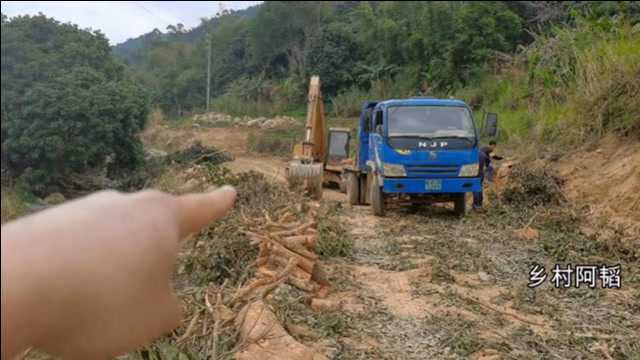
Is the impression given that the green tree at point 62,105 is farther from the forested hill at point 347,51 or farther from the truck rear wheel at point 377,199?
the truck rear wheel at point 377,199

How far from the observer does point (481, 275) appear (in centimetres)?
696

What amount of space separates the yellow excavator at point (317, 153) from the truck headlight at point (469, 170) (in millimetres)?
3354

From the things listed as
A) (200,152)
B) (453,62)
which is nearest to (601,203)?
(200,152)

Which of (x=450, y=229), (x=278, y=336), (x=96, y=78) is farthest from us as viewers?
(x=96, y=78)

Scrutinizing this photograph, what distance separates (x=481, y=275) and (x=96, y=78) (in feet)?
52.7

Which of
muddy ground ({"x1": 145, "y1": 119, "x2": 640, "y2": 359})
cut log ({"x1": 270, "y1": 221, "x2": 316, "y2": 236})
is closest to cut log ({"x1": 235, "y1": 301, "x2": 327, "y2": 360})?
muddy ground ({"x1": 145, "y1": 119, "x2": 640, "y2": 359})

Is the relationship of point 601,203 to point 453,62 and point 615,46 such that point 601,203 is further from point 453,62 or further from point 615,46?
point 453,62

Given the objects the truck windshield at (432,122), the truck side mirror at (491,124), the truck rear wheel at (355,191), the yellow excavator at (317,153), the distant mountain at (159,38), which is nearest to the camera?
the truck side mirror at (491,124)

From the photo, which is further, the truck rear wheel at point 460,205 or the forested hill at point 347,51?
the forested hill at point 347,51

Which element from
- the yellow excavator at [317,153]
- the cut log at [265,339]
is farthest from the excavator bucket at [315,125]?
the cut log at [265,339]

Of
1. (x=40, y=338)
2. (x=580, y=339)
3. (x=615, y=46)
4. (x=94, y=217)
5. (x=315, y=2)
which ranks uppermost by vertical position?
(x=315, y=2)

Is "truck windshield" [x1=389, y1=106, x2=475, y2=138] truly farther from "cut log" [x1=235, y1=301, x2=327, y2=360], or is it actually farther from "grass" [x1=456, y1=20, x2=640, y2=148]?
"cut log" [x1=235, y1=301, x2=327, y2=360]

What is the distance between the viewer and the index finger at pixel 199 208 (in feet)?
4.05

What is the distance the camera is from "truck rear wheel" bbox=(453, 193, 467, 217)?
441 inches
